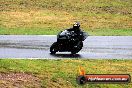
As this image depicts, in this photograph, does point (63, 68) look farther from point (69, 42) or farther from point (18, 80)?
point (69, 42)

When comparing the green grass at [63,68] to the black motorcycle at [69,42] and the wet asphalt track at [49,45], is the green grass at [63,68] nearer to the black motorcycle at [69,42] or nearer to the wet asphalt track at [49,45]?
the wet asphalt track at [49,45]

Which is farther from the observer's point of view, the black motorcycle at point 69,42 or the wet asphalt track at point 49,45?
the wet asphalt track at point 49,45

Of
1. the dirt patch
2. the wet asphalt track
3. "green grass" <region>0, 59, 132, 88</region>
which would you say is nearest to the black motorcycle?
the wet asphalt track

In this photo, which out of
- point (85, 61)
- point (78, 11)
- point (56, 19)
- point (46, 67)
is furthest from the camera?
point (78, 11)

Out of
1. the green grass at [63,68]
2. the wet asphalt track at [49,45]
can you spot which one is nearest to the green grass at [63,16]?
the wet asphalt track at [49,45]

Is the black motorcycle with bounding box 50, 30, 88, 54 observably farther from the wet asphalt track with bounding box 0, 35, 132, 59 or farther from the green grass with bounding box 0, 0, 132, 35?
the green grass with bounding box 0, 0, 132, 35

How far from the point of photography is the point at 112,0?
41.4 meters

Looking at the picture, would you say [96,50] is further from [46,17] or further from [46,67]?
[46,17]

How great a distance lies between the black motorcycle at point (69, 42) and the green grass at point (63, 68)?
1.54 metres

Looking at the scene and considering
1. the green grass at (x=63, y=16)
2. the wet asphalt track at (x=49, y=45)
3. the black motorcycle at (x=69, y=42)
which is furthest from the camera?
the green grass at (x=63, y=16)

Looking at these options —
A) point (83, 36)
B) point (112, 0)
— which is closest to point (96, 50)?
point (83, 36)

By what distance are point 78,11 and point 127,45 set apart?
15.7m

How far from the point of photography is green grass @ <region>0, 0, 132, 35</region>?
30673 mm

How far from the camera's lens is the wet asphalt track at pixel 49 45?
18469 millimetres
